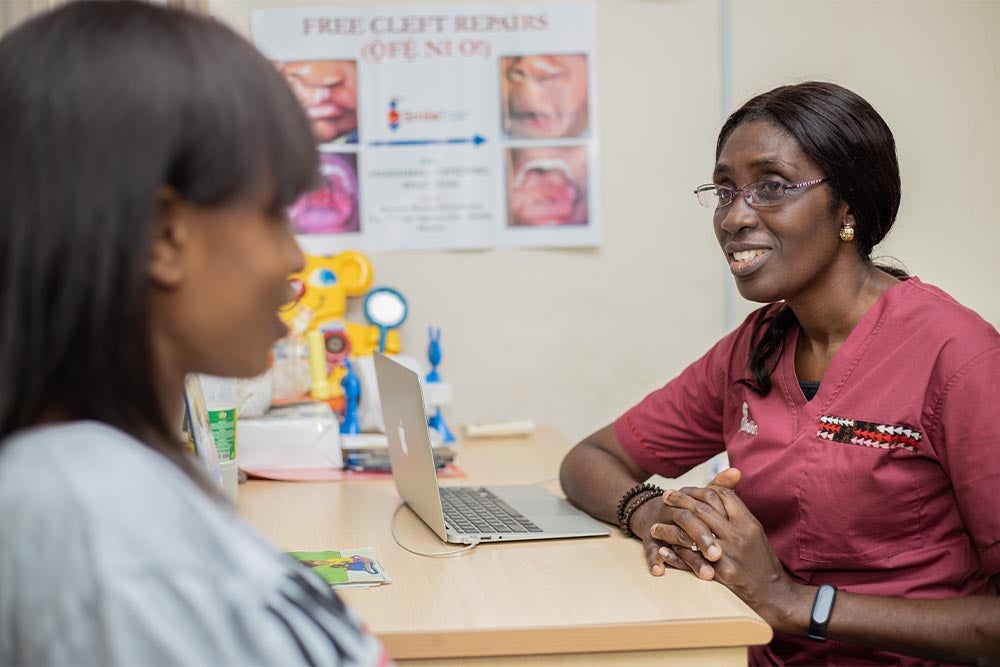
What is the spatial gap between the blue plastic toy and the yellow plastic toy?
9cm

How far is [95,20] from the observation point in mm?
570

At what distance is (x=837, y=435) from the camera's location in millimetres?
1340

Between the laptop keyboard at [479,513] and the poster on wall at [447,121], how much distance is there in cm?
100

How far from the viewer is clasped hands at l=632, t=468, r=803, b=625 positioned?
4.08 ft

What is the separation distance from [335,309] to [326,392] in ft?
0.86

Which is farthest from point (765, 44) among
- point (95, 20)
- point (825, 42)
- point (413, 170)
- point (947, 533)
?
point (95, 20)

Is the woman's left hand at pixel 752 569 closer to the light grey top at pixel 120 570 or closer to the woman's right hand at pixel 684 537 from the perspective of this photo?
the woman's right hand at pixel 684 537

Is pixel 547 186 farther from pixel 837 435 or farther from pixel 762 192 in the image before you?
pixel 837 435

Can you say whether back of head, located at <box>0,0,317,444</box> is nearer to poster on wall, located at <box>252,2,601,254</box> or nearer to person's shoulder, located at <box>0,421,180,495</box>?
person's shoulder, located at <box>0,421,180,495</box>

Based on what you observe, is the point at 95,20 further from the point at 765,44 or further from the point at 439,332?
the point at 765,44

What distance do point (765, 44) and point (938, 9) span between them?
0.43 metres

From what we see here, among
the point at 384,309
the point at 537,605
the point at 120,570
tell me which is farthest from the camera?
the point at 384,309

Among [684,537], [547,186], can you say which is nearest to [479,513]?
[684,537]

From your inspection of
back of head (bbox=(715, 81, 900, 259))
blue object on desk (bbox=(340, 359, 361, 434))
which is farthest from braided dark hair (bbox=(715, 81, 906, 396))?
blue object on desk (bbox=(340, 359, 361, 434))
